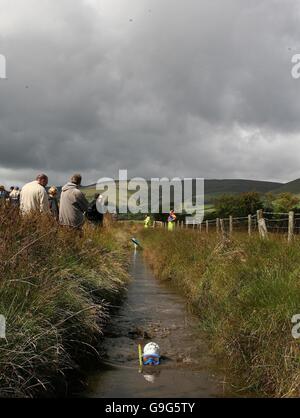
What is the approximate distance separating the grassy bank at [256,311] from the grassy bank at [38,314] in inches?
63.7

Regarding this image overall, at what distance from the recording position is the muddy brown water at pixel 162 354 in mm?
4746

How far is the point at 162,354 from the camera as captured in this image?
19.6 ft

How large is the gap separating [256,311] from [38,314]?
7.38 ft

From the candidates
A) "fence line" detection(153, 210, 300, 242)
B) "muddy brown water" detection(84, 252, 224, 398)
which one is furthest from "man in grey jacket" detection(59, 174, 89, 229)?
"fence line" detection(153, 210, 300, 242)

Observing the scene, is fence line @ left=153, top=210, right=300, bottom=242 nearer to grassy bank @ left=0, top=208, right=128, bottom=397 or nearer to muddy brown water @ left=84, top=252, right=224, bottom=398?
muddy brown water @ left=84, top=252, right=224, bottom=398

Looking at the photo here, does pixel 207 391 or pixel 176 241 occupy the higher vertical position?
pixel 176 241

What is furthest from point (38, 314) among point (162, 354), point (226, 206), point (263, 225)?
point (226, 206)

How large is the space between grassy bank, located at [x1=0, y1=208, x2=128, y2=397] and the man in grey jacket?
8.58 ft

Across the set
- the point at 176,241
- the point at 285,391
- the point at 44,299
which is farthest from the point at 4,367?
the point at 176,241

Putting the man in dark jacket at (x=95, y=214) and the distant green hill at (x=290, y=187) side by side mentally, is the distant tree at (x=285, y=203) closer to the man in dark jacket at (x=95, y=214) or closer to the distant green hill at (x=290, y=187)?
the man in dark jacket at (x=95, y=214)

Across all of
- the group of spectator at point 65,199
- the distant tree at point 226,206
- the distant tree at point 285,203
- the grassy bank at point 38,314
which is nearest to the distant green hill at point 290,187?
the distant tree at point 285,203
